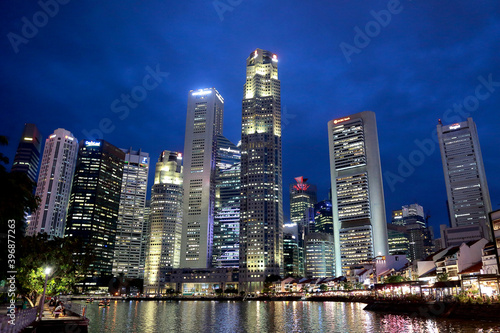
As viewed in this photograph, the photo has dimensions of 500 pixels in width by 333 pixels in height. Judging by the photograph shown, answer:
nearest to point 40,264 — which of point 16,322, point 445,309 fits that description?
point 16,322

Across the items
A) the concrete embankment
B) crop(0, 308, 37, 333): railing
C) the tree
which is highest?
the tree

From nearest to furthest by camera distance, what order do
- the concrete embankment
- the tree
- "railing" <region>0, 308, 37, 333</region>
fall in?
"railing" <region>0, 308, 37, 333</region>, the tree, the concrete embankment

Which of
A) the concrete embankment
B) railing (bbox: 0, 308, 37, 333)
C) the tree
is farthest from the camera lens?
the concrete embankment

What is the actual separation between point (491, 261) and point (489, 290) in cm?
2061

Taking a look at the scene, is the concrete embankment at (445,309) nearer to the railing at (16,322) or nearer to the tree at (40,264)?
the railing at (16,322)

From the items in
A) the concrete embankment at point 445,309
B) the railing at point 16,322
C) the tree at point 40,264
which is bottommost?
the concrete embankment at point 445,309

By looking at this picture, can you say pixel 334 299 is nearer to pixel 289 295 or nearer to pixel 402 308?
pixel 289 295

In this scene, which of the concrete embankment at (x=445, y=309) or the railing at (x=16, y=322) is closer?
the railing at (x=16, y=322)

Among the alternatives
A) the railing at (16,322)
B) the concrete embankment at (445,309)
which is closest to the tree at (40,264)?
the railing at (16,322)

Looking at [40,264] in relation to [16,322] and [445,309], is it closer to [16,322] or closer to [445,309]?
[16,322]

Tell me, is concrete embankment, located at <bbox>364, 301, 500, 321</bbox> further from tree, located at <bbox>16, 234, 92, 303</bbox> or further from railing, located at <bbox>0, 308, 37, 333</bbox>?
tree, located at <bbox>16, 234, 92, 303</bbox>

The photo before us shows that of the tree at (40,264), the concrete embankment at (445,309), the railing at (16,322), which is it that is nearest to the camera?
the railing at (16,322)

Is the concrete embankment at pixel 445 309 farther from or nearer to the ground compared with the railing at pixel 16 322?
nearer to the ground

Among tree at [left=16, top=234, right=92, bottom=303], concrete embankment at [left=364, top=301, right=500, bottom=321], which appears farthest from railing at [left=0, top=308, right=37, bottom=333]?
concrete embankment at [left=364, top=301, right=500, bottom=321]
